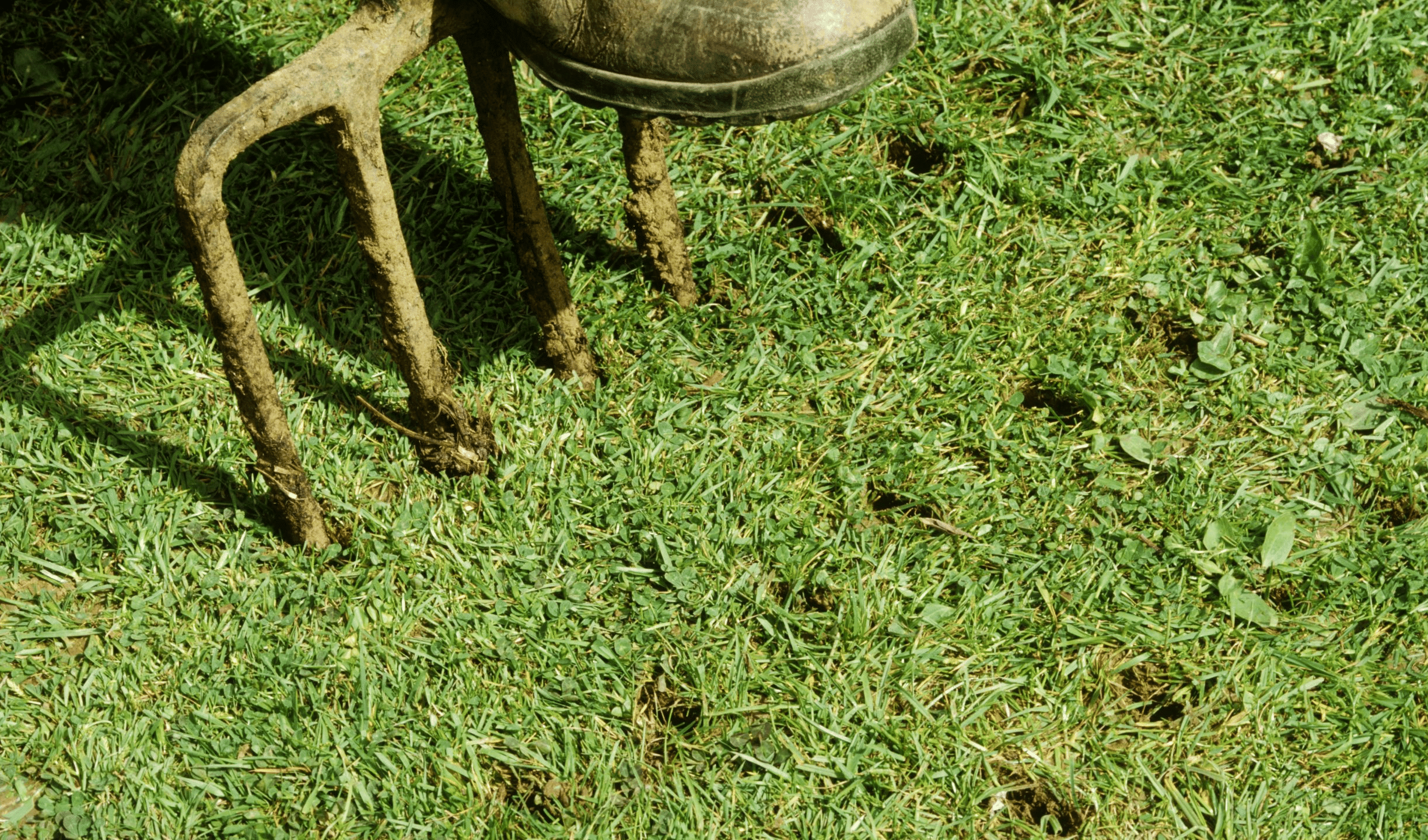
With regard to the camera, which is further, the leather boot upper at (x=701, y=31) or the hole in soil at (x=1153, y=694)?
the hole in soil at (x=1153, y=694)

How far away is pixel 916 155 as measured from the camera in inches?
125

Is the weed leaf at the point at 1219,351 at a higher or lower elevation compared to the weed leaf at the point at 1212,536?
higher

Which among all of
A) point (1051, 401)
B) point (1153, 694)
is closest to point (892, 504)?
point (1051, 401)

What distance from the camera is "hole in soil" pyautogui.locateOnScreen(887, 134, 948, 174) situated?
124 inches

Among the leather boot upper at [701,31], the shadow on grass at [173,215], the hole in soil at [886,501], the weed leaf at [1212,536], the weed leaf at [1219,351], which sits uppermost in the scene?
the leather boot upper at [701,31]

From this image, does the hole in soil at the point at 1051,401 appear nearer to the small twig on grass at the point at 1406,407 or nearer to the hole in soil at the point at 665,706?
the small twig on grass at the point at 1406,407

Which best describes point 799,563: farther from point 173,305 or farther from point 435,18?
point 173,305

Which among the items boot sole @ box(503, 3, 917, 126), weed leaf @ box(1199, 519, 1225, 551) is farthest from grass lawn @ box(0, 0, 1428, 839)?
boot sole @ box(503, 3, 917, 126)

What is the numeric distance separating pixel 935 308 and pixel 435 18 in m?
1.36

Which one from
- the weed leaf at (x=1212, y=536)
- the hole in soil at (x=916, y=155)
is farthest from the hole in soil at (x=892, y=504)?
the hole in soil at (x=916, y=155)

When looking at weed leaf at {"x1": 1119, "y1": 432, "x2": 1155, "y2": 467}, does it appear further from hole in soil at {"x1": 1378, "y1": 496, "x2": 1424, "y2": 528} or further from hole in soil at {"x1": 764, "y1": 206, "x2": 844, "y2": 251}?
hole in soil at {"x1": 764, "y1": 206, "x2": 844, "y2": 251}

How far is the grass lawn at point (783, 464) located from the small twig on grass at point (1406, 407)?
1cm

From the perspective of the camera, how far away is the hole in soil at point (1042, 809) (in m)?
2.26

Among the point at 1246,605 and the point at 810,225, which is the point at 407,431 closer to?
the point at 810,225
